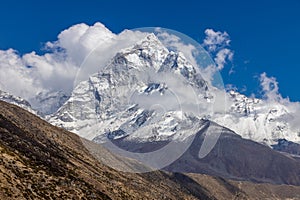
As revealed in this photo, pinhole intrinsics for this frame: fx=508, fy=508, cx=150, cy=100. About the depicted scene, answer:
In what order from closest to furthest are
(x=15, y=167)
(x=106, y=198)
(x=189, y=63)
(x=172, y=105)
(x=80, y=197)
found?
(x=189, y=63) < (x=172, y=105) < (x=15, y=167) < (x=80, y=197) < (x=106, y=198)

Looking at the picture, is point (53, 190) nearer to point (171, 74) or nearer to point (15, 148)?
point (15, 148)

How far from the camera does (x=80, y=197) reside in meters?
148

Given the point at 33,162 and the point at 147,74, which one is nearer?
the point at 147,74

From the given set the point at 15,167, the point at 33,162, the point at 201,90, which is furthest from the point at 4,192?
the point at 201,90

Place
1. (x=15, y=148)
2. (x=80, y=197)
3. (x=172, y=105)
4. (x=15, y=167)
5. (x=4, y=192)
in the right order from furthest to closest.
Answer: (x=15, y=148) → (x=80, y=197) → (x=15, y=167) → (x=4, y=192) → (x=172, y=105)

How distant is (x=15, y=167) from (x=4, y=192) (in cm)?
2147

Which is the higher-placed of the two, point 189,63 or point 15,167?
point 189,63

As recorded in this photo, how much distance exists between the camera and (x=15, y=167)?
134500 mm

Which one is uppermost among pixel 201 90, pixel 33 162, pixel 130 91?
pixel 201 90

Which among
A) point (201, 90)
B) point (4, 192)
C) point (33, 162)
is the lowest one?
point (4, 192)

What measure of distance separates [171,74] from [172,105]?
6.14m

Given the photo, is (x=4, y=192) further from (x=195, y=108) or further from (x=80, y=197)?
(x=195, y=108)

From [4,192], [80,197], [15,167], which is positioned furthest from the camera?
[80,197]

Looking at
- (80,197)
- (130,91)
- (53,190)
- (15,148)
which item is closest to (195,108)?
(130,91)
